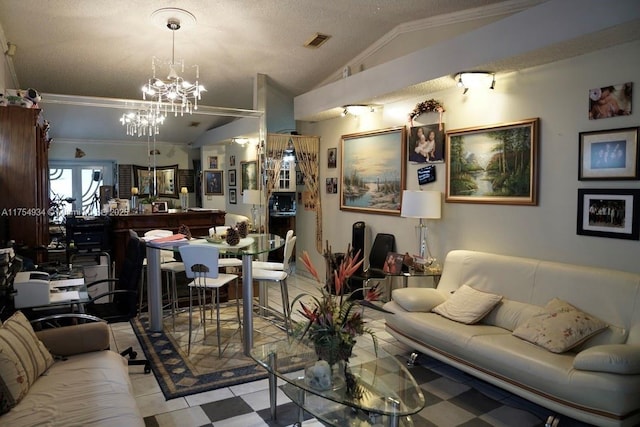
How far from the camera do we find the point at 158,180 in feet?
19.1

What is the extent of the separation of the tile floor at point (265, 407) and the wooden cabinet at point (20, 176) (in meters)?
1.52

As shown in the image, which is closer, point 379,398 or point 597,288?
point 379,398

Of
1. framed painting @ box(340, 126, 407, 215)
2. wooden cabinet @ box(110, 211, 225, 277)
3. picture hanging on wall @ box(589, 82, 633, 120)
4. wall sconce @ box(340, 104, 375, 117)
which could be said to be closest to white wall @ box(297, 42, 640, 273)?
picture hanging on wall @ box(589, 82, 633, 120)

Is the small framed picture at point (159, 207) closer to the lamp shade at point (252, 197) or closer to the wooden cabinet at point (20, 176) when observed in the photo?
the lamp shade at point (252, 197)

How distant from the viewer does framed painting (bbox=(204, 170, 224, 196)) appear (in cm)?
621

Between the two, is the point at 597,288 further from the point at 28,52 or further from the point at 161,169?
the point at 28,52

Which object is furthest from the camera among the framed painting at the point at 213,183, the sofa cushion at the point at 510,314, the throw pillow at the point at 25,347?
the framed painting at the point at 213,183

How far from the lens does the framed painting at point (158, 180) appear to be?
224 inches

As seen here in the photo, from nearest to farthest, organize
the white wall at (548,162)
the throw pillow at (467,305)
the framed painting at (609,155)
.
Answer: the framed painting at (609,155) < the white wall at (548,162) < the throw pillow at (467,305)

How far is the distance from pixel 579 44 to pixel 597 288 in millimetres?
1764

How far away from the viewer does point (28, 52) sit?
4.81m

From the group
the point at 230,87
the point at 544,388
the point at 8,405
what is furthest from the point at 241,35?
the point at 544,388

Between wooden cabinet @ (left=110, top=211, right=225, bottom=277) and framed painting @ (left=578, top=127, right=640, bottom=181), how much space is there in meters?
4.44

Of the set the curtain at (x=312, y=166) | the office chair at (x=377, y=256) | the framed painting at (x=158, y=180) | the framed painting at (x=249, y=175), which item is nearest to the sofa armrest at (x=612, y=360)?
the office chair at (x=377, y=256)
